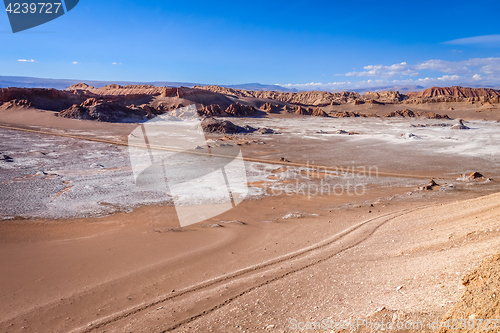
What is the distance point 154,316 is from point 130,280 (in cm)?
139

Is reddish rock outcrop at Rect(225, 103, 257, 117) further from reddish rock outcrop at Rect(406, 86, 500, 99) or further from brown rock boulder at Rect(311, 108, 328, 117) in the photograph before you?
reddish rock outcrop at Rect(406, 86, 500, 99)

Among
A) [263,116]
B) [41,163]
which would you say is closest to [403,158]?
[41,163]

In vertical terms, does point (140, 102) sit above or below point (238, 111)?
above

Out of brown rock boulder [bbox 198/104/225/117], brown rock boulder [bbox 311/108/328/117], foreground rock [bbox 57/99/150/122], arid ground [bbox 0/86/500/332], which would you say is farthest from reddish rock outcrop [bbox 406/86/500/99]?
arid ground [bbox 0/86/500/332]

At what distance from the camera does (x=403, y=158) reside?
20750 millimetres

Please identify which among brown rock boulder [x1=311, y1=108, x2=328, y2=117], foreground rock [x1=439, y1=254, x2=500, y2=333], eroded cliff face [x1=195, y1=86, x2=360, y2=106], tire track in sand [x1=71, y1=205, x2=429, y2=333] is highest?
eroded cliff face [x1=195, y1=86, x2=360, y2=106]

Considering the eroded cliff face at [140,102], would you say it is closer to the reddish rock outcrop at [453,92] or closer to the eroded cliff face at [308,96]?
the eroded cliff face at [308,96]

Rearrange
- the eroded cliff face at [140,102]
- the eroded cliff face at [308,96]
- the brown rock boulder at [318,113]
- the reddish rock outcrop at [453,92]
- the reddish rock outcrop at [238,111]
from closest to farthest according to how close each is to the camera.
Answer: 1. the eroded cliff face at [140,102]
2. the reddish rock outcrop at [238,111]
3. the brown rock boulder at [318,113]
4. the eroded cliff face at [308,96]
5. the reddish rock outcrop at [453,92]

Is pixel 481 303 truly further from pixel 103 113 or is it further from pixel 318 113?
pixel 318 113

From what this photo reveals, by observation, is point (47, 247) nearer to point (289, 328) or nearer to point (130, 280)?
point (130, 280)

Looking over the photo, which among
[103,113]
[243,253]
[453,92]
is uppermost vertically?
[453,92]

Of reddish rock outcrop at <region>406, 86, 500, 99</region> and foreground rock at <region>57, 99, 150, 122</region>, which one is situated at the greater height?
reddish rock outcrop at <region>406, 86, 500, 99</region>

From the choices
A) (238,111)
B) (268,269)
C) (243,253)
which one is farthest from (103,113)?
(268,269)

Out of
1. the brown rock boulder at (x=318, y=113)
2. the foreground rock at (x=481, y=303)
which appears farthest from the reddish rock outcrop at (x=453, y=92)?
the foreground rock at (x=481, y=303)
